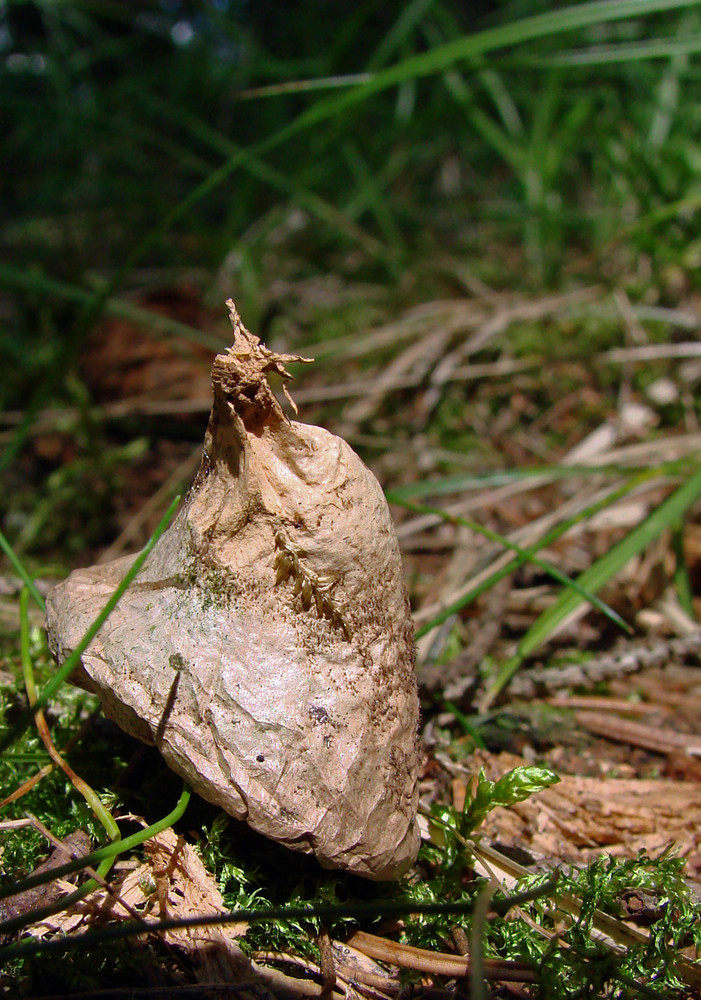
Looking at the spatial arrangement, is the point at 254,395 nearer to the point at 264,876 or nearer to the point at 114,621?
the point at 114,621

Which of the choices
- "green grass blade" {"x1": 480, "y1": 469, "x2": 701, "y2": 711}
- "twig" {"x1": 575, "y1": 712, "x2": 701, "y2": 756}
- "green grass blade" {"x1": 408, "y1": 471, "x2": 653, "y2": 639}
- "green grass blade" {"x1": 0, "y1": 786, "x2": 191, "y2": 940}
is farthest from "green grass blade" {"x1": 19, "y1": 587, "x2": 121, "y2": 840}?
"twig" {"x1": 575, "y1": 712, "x2": 701, "y2": 756}

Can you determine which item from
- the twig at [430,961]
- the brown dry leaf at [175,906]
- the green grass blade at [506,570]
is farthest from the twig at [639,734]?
the brown dry leaf at [175,906]

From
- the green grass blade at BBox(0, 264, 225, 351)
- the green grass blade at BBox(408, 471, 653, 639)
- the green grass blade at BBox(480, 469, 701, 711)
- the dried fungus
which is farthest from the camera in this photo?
the green grass blade at BBox(0, 264, 225, 351)

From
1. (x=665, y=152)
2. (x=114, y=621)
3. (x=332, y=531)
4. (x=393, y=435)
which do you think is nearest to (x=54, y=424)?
(x=393, y=435)

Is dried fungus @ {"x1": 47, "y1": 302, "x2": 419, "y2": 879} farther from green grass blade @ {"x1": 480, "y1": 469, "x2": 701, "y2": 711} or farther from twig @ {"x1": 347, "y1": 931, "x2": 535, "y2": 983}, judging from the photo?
green grass blade @ {"x1": 480, "y1": 469, "x2": 701, "y2": 711}

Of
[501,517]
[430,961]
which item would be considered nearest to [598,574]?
[501,517]

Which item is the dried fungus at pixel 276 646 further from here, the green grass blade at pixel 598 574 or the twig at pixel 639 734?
the twig at pixel 639 734
